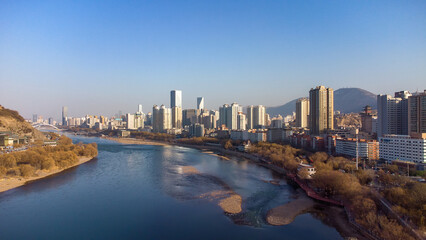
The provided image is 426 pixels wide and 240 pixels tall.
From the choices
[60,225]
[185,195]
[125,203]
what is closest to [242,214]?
[185,195]

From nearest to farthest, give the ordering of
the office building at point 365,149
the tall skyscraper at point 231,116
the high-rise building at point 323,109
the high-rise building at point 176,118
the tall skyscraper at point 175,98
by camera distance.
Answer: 1. the office building at point 365,149
2. the high-rise building at point 323,109
3. the tall skyscraper at point 231,116
4. the high-rise building at point 176,118
5. the tall skyscraper at point 175,98

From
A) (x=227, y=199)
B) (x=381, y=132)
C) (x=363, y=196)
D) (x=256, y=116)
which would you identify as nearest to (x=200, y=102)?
(x=256, y=116)

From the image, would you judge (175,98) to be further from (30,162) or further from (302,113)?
(30,162)

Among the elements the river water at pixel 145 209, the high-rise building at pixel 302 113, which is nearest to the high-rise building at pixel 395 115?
the river water at pixel 145 209

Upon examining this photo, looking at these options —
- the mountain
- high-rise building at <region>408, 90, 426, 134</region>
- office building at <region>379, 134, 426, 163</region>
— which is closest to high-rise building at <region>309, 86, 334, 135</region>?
high-rise building at <region>408, 90, 426, 134</region>

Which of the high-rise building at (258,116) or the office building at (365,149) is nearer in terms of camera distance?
the office building at (365,149)

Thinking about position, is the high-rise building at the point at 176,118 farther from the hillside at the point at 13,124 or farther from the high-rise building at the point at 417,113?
the high-rise building at the point at 417,113

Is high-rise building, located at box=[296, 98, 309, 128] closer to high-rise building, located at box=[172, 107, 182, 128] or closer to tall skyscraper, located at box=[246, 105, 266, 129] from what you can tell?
tall skyscraper, located at box=[246, 105, 266, 129]
